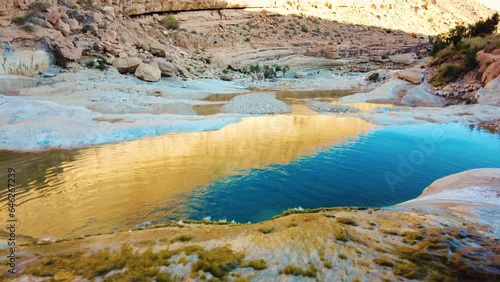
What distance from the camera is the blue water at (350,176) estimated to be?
752cm

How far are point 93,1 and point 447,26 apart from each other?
60562 mm

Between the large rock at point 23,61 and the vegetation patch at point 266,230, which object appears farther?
the large rock at point 23,61

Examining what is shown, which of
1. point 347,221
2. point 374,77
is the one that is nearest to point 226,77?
point 374,77

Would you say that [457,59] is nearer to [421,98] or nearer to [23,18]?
[421,98]

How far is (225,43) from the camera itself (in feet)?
134

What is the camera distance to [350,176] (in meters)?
9.17

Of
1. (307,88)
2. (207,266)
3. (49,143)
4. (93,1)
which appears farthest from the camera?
(93,1)

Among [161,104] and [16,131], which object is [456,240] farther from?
[161,104]

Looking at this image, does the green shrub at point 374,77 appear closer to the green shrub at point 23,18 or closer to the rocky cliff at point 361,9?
the rocky cliff at point 361,9

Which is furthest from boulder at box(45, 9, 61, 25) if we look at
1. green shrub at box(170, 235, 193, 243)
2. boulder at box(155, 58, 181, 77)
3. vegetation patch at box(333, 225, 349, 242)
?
vegetation patch at box(333, 225, 349, 242)

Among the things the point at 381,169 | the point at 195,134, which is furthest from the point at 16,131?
the point at 381,169

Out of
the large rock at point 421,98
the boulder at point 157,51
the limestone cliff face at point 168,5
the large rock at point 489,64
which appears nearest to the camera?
the large rock at point 489,64

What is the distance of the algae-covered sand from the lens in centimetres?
302

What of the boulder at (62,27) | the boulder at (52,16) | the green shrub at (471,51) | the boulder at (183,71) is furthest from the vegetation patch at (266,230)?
the boulder at (52,16)
